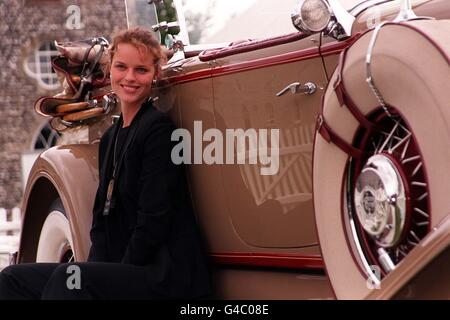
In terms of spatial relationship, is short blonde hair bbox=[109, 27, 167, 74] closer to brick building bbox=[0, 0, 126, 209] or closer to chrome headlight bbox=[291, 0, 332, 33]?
chrome headlight bbox=[291, 0, 332, 33]

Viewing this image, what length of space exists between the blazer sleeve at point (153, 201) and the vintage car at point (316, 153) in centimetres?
14

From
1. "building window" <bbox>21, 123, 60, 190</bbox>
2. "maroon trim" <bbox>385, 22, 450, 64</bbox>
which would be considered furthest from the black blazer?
"building window" <bbox>21, 123, 60, 190</bbox>

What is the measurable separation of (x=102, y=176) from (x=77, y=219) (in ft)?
1.23

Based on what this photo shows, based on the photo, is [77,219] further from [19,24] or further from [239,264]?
[19,24]

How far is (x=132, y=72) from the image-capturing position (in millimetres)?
3438

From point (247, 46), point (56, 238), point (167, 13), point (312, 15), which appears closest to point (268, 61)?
point (247, 46)

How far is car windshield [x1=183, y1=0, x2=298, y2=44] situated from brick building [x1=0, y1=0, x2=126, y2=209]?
69.4 feet

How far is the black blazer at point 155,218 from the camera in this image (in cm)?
319

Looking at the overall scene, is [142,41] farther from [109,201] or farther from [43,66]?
[43,66]

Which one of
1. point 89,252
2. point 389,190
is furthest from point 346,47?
point 89,252

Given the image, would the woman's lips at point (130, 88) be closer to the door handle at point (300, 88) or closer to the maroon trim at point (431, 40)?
A: the door handle at point (300, 88)

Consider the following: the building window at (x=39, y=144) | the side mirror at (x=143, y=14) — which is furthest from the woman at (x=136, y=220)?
the building window at (x=39, y=144)
